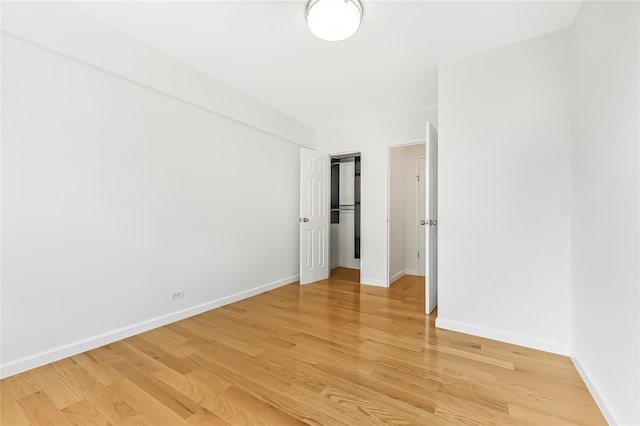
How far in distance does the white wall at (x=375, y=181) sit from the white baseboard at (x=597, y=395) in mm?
2355

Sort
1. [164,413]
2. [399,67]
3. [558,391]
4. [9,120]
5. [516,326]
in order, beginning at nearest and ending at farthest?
1. [164,413]
2. [558,391]
3. [9,120]
4. [516,326]
5. [399,67]

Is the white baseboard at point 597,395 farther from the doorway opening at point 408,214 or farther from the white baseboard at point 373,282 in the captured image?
the doorway opening at point 408,214

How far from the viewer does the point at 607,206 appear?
1.50 metres

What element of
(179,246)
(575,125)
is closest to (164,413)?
(179,246)

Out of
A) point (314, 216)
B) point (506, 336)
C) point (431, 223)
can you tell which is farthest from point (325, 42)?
point (506, 336)

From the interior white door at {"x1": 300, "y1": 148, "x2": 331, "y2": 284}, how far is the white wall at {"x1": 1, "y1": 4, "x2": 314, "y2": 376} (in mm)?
993

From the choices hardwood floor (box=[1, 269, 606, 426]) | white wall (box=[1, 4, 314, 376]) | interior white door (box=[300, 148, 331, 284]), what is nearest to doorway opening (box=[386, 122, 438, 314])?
interior white door (box=[300, 148, 331, 284])

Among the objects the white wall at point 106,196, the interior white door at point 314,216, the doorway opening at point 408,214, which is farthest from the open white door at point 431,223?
the white wall at point 106,196

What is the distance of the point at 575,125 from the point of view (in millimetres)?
1996

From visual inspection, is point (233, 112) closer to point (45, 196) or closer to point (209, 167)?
point (209, 167)

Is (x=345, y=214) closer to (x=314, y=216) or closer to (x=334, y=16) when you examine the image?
(x=314, y=216)

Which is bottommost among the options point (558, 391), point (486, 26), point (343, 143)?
point (558, 391)

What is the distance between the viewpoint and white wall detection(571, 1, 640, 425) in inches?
49.7

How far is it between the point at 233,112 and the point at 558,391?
12.2ft
